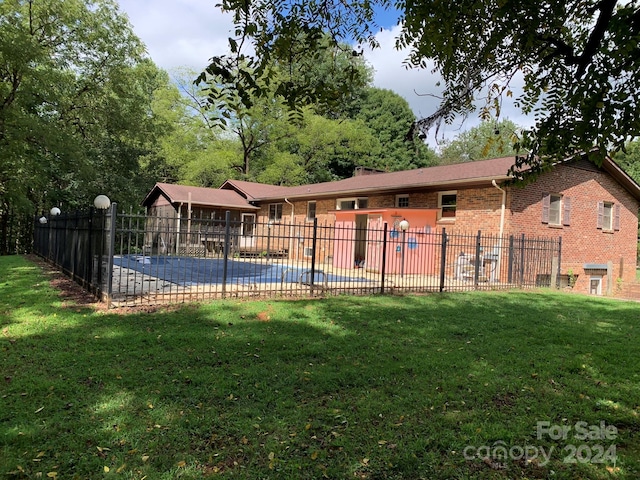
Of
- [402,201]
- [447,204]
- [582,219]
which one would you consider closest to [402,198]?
[402,201]

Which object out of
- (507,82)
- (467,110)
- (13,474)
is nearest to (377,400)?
(13,474)

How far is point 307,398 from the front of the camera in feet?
12.5

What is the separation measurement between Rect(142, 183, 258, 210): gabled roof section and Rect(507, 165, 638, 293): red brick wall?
1536cm

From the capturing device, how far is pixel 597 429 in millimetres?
3309

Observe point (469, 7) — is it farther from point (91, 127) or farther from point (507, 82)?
point (91, 127)

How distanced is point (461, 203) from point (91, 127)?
19.5 meters

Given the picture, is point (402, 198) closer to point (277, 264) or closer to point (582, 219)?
point (582, 219)

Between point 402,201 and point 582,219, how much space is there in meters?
7.00

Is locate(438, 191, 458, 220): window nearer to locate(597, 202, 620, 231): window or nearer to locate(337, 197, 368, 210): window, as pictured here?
locate(337, 197, 368, 210): window

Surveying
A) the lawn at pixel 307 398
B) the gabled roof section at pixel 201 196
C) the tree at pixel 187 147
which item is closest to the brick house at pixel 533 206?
the gabled roof section at pixel 201 196

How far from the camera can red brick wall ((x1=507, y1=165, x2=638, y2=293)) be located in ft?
47.2

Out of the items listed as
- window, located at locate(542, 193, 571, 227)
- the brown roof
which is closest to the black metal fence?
window, located at locate(542, 193, 571, 227)

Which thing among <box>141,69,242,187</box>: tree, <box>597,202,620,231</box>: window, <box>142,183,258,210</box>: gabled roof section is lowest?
<box>597,202,620,231</box>: window

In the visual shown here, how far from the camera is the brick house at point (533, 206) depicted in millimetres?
14289
